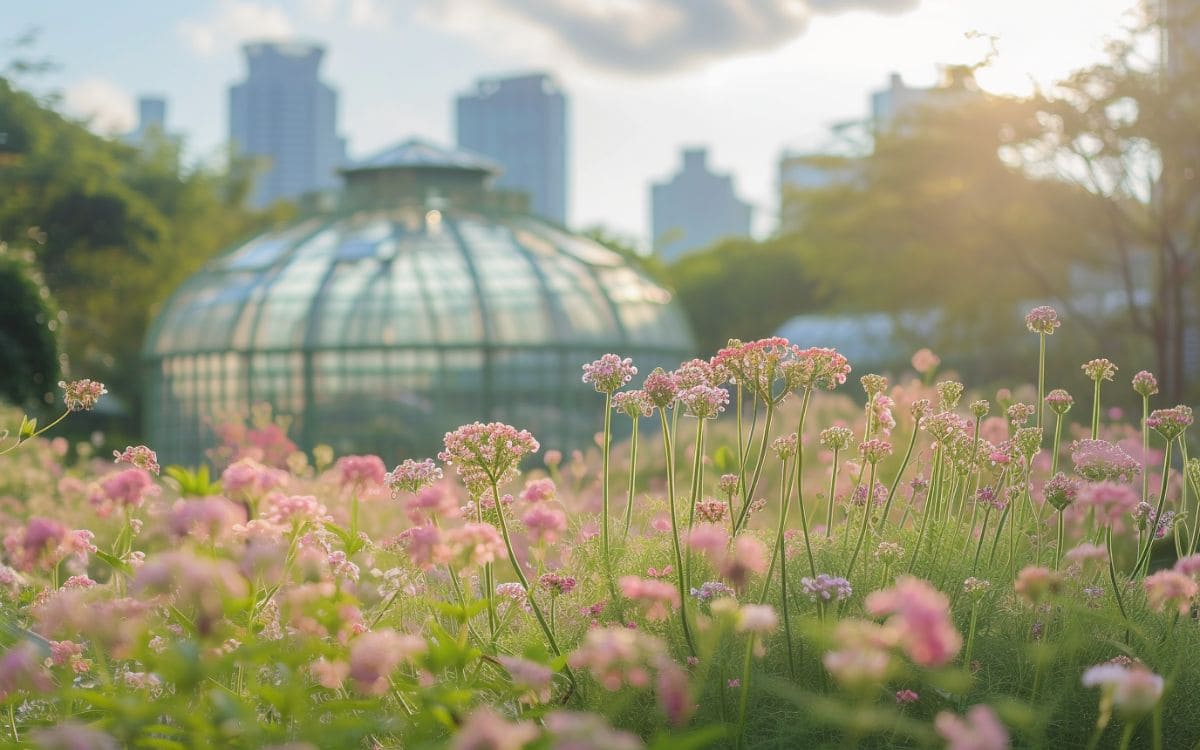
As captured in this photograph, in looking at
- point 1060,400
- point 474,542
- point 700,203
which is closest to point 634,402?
point 474,542

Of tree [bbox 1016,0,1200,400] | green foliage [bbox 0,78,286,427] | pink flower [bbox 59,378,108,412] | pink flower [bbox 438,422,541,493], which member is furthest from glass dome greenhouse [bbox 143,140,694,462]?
pink flower [bbox 438,422,541,493]

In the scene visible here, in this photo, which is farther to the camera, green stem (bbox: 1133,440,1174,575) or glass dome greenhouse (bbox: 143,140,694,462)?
glass dome greenhouse (bbox: 143,140,694,462)

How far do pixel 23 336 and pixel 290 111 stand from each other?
399 ft

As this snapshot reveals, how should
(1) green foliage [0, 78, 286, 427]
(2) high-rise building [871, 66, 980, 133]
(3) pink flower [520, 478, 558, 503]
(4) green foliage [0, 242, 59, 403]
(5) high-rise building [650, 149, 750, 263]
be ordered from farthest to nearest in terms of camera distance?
(5) high-rise building [650, 149, 750, 263], (1) green foliage [0, 78, 286, 427], (2) high-rise building [871, 66, 980, 133], (4) green foliage [0, 242, 59, 403], (3) pink flower [520, 478, 558, 503]

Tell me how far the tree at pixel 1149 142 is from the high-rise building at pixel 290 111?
11500 cm

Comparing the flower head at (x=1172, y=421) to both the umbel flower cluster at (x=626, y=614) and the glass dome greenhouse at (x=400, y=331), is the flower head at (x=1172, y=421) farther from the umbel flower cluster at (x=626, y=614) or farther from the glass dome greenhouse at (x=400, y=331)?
the glass dome greenhouse at (x=400, y=331)

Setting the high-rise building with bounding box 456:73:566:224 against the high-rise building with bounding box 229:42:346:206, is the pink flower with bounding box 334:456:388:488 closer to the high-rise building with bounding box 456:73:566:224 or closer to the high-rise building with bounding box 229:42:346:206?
the high-rise building with bounding box 456:73:566:224

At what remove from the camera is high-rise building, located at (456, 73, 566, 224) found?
409ft

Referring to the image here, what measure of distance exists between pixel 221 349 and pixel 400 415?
8.45ft

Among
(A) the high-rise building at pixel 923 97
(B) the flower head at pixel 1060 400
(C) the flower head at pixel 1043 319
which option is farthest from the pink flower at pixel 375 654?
(A) the high-rise building at pixel 923 97

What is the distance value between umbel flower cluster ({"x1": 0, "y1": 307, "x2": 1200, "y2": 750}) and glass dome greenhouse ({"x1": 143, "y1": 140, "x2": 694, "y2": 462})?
10352mm

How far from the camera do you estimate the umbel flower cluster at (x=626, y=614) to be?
173 centimetres

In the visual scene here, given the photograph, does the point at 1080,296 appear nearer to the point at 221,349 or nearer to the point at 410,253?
the point at 410,253

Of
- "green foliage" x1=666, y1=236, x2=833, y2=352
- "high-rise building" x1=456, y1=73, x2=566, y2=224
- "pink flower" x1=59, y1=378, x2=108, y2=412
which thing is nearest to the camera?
"pink flower" x1=59, y1=378, x2=108, y2=412
